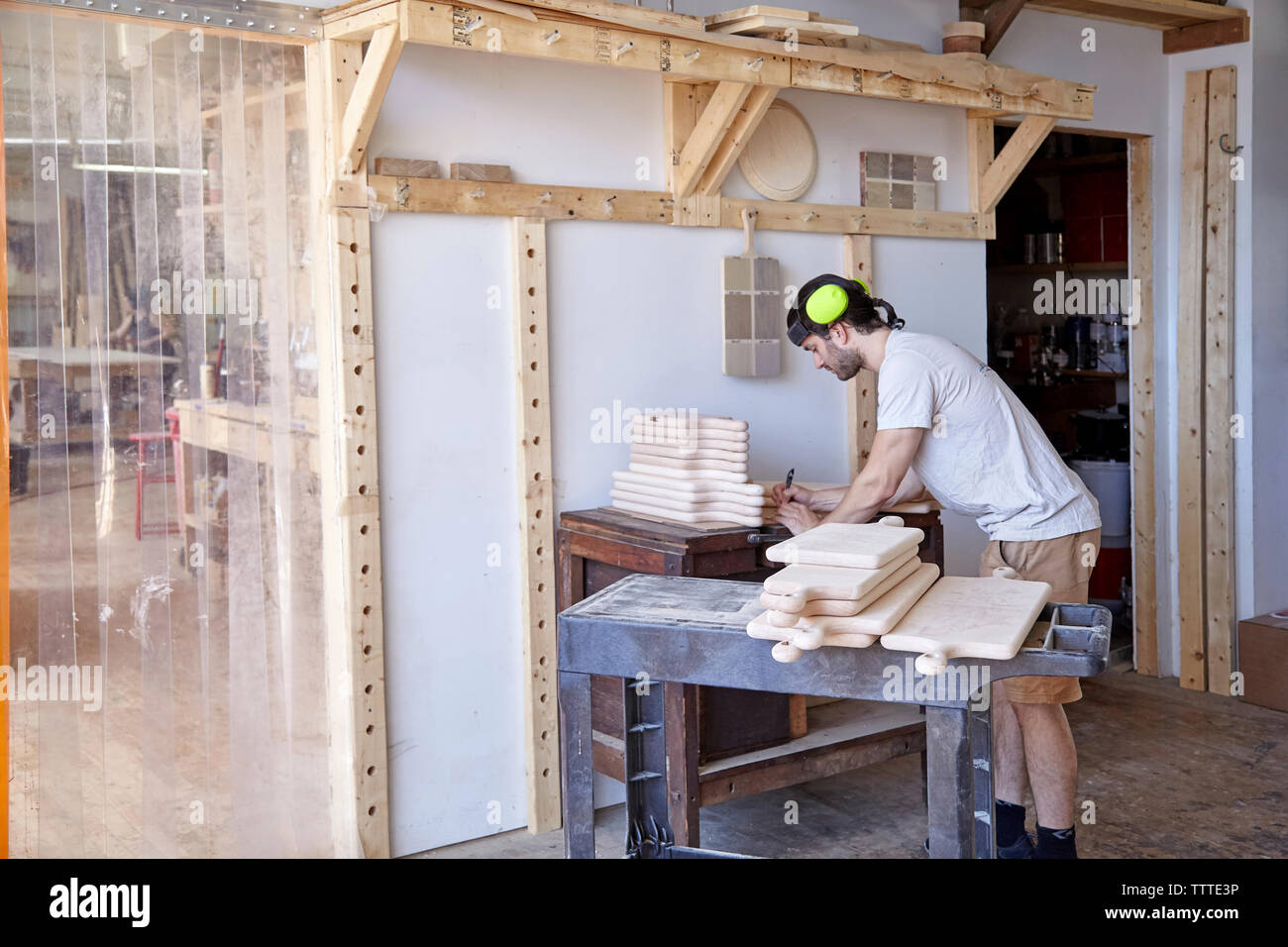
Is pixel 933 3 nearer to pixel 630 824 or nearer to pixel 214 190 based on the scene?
pixel 214 190

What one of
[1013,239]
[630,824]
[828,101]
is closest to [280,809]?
[630,824]

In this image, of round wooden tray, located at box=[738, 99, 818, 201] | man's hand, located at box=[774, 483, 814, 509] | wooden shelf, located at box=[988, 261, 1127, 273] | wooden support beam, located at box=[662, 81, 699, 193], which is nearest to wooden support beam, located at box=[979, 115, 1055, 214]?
round wooden tray, located at box=[738, 99, 818, 201]

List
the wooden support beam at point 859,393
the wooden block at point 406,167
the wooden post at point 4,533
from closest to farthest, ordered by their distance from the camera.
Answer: the wooden post at point 4,533 < the wooden block at point 406,167 < the wooden support beam at point 859,393

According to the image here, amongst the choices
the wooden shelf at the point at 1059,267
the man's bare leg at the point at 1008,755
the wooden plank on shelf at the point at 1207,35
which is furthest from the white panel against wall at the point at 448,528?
the wooden shelf at the point at 1059,267

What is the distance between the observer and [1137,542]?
246 inches

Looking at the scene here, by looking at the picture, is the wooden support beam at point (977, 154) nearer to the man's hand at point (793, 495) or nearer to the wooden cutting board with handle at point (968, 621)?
the man's hand at point (793, 495)

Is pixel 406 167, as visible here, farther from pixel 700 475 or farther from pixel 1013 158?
pixel 1013 158

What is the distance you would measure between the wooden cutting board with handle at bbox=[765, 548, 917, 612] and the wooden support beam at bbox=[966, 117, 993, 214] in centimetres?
305

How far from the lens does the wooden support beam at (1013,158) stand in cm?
510

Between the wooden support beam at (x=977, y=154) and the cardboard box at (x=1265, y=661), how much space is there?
7.48 ft

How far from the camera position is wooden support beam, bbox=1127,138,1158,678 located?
6078 mm

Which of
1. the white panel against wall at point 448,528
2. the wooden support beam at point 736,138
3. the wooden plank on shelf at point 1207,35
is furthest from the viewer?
the wooden plank on shelf at point 1207,35

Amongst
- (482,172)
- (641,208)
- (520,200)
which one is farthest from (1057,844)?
(482,172)

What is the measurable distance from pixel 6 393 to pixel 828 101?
311 centimetres
